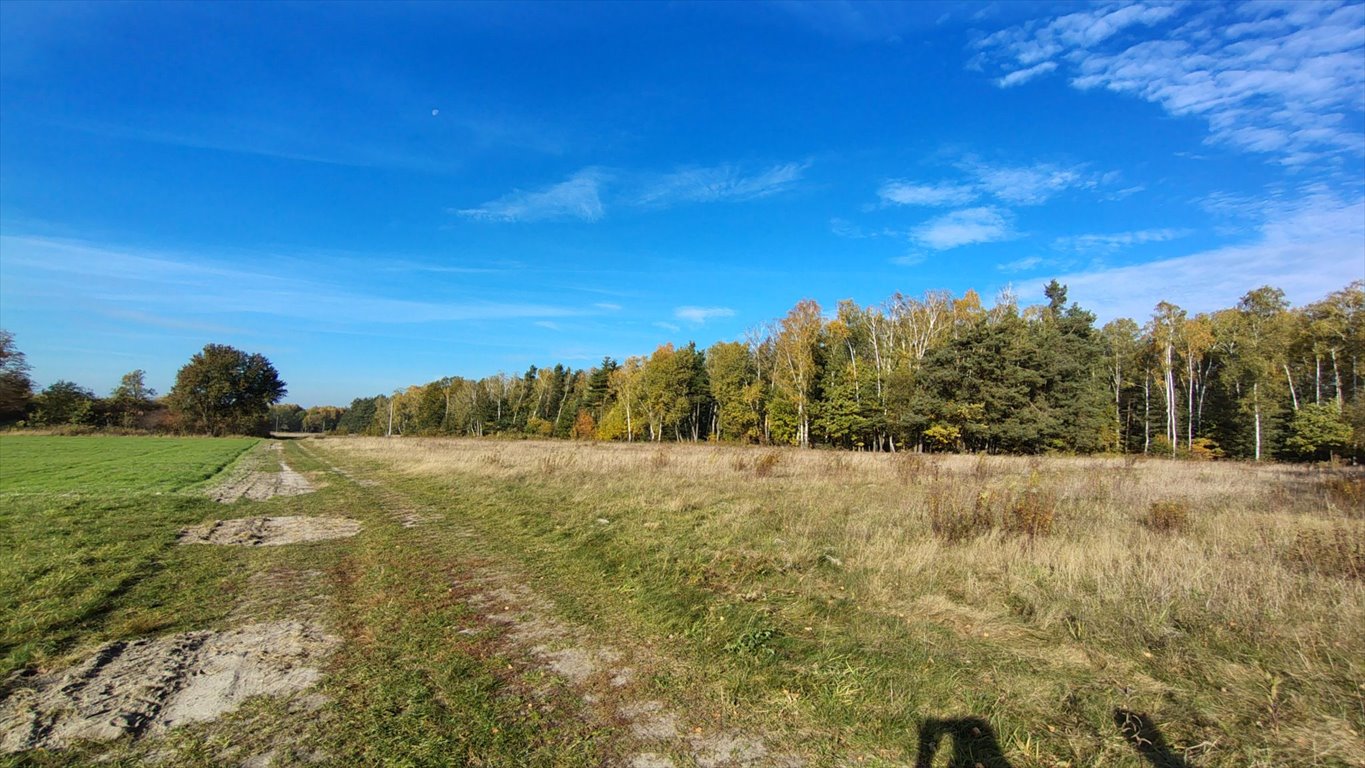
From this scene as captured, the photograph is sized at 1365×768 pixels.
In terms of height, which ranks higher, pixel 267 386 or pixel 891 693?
pixel 267 386

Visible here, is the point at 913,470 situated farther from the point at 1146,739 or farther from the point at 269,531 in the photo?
the point at 269,531

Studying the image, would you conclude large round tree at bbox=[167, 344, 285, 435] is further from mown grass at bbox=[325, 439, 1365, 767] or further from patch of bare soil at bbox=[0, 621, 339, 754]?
patch of bare soil at bbox=[0, 621, 339, 754]

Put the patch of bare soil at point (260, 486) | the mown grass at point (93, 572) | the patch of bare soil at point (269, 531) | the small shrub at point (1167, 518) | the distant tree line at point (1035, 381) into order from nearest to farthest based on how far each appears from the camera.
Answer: the mown grass at point (93, 572), the small shrub at point (1167, 518), the patch of bare soil at point (269, 531), the patch of bare soil at point (260, 486), the distant tree line at point (1035, 381)

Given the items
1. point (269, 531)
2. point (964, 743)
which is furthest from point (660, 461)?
point (964, 743)

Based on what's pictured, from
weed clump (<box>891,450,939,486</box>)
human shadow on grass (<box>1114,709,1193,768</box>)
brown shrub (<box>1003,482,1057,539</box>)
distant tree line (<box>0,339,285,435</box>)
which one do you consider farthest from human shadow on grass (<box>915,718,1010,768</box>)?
distant tree line (<box>0,339,285,435</box>)

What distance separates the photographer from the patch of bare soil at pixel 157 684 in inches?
129

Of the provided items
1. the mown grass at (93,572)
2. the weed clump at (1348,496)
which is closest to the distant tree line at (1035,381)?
the weed clump at (1348,496)

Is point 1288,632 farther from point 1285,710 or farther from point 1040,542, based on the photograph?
point 1040,542

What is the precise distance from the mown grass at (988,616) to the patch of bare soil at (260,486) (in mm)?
7871

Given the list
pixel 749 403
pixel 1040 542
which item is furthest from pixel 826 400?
pixel 1040 542

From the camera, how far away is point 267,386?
271 ft

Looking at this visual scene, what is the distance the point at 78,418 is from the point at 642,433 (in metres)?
72.3

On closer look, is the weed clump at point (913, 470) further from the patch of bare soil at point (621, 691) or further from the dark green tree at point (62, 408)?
the dark green tree at point (62, 408)

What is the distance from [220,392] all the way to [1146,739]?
3802 inches
